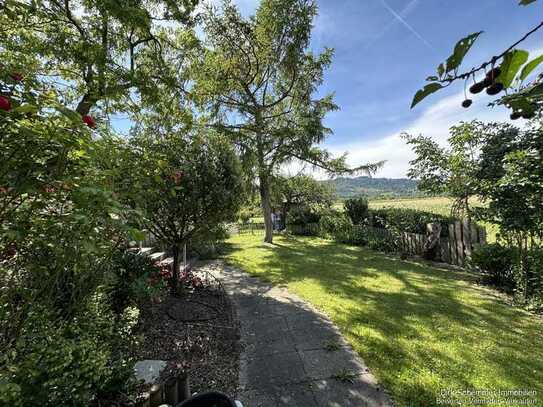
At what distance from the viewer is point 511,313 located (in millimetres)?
4320

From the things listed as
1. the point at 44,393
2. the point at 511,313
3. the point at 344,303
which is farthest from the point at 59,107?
the point at 511,313

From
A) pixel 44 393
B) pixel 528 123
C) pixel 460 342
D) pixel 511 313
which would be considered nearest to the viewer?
pixel 44 393

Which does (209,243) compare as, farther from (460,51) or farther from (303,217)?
(303,217)

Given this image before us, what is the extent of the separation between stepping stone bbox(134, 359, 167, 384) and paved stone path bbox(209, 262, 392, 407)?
34.6 inches

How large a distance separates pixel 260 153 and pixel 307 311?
946 centimetres

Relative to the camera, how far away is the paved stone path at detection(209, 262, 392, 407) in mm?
2578

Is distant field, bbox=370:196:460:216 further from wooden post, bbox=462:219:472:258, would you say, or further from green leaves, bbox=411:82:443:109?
green leaves, bbox=411:82:443:109

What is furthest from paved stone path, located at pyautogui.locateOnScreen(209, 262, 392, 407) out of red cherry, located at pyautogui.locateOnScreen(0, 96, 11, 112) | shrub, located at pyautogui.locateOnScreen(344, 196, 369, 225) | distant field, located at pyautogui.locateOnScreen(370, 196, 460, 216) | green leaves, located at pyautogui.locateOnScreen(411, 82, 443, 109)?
shrub, located at pyautogui.locateOnScreen(344, 196, 369, 225)

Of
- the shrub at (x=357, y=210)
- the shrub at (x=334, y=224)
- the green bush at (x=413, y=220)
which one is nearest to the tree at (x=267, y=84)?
the shrub at (x=357, y=210)

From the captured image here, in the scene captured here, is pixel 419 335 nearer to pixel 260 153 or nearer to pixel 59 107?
pixel 59 107

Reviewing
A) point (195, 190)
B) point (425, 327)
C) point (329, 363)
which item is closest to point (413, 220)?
point (425, 327)

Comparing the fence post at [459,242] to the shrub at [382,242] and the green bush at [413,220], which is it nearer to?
the green bush at [413,220]

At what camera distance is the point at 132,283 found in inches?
149

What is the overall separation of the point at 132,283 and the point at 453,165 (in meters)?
7.87
